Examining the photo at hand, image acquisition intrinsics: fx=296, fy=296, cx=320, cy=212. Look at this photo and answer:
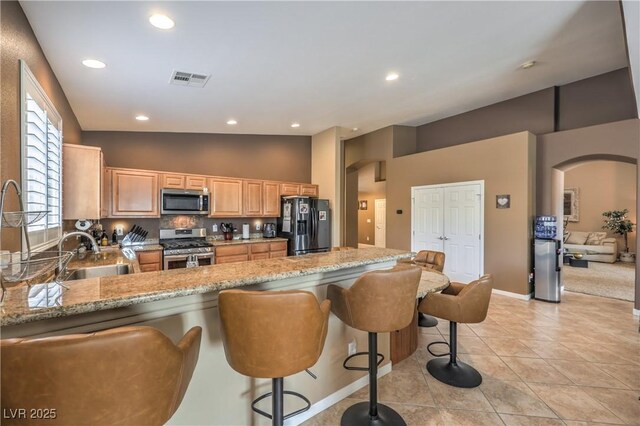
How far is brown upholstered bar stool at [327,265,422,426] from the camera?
175 cm

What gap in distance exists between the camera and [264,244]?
17.8 feet

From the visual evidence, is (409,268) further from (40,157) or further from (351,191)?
(351,191)

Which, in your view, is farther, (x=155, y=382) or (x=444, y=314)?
(x=444, y=314)

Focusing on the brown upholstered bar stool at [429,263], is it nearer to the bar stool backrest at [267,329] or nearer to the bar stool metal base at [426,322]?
the bar stool metal base at [426,322]

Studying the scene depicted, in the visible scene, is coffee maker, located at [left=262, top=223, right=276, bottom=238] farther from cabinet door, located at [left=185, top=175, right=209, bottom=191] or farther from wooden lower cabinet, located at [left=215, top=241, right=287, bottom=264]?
cabinet door, located at [left=185, top=175, right=209, bottom=191]

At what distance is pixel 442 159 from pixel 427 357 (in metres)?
3.97

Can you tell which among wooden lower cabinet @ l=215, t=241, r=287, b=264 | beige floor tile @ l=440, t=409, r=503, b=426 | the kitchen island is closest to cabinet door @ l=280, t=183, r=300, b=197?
wooden lower cabinet @ l=215, t=241, r=287, b=264

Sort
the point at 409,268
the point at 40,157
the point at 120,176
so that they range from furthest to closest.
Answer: the point at 120,176, the point at 40,157, the point at 409,268

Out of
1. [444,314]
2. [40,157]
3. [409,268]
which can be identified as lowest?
[444,314]

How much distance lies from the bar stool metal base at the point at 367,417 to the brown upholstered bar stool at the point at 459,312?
0.72 meters

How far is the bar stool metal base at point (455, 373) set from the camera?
Answer: 245 cm

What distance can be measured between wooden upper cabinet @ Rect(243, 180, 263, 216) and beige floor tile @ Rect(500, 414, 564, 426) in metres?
4.61

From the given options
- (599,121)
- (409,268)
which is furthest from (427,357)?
(599,121)

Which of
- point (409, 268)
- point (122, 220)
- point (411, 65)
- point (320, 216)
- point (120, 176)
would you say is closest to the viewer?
A: point (409, 268)
